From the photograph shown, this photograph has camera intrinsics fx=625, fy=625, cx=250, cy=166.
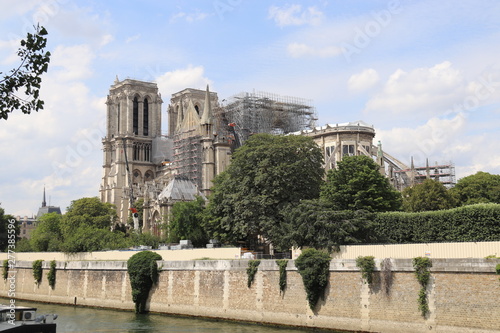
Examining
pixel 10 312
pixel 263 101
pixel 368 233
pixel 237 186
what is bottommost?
pixel 10 312

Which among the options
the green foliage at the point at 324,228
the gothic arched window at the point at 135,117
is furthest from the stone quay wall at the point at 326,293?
the gothic arched window at the point at 135,117

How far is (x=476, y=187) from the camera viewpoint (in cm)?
→ 5838

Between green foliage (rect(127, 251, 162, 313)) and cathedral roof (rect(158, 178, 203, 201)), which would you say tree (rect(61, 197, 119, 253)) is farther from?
green foliage (rect(127, 251, 162, 313))

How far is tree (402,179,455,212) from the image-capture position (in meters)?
55.4

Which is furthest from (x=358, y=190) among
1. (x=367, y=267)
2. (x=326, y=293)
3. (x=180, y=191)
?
(x=180, y=191)

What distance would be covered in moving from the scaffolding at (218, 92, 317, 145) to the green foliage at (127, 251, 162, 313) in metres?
56.5

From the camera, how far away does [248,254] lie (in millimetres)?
37188

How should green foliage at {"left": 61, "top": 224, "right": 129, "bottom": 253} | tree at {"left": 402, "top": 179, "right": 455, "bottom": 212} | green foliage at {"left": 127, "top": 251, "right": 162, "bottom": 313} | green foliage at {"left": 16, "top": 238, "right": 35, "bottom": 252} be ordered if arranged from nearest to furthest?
green foliage at {"left": 127, "top": 251, "right": 162, "bottom": 313} < green foliage at {"left": 61, "top": 224, "right": 129, "bottom": 253} < tree at {"left": 402, "top": 179, "right": 455, "bottom": 212} < green foliage at {"left": 16, "top": 238, "right": 35, "bottom": 252}

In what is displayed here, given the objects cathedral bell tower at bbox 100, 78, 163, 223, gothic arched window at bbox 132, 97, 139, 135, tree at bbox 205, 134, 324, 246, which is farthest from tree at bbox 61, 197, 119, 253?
gothic arched window at bbox 132, 97, 139, 135

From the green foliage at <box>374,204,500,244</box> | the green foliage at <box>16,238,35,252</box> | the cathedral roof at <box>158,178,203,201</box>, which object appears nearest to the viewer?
the green foliage at <box>374,204,500,244</box>

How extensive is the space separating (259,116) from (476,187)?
1782 inches

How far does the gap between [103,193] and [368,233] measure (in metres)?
86.0

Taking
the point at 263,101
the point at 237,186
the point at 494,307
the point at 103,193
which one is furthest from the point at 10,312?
the point at 103,193

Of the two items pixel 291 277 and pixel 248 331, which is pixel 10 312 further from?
pixel 291 277
